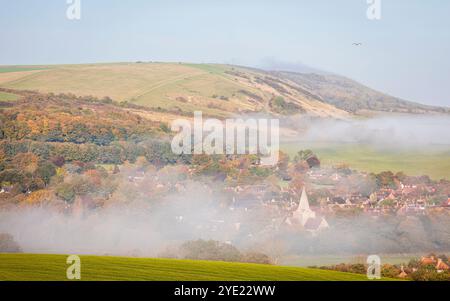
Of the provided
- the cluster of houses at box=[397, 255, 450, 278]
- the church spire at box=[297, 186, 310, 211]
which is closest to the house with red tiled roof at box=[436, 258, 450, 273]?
the cluster of houses at box=[397, 255, 450, 278]

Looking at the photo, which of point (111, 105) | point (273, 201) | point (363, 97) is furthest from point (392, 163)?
point (111, 105)

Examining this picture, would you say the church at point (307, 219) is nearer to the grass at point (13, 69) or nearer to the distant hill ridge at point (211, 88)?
the distant hill ridge at point (211, 88)

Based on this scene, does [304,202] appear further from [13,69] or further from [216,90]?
[13,69]

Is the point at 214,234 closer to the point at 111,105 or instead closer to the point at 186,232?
the point at 186,232

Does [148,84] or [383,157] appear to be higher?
[148,84]

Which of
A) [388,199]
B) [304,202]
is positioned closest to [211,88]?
[304,202]

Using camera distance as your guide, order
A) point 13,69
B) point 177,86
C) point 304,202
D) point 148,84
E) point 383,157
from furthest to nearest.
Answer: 1. point 148,84
2. point 177,86
3. point 13,69
4. point 383,157
5. point 304,202

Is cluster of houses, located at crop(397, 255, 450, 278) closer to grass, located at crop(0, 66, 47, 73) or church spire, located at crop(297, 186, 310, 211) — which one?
church spire, located at crop(297, 186, 310, 211)
